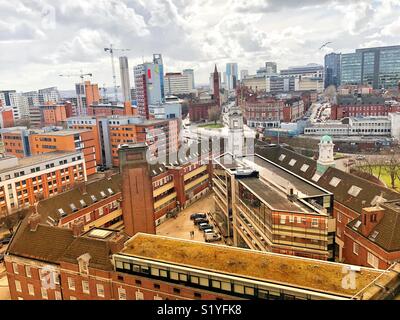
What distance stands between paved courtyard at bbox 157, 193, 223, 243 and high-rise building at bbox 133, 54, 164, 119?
92075 mm

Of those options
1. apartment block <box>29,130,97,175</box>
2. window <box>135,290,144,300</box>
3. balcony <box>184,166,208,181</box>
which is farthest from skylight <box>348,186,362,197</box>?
apartment block <box>29,130,97,175</box>

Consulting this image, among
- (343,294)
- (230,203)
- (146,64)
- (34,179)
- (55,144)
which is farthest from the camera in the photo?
(146,64)

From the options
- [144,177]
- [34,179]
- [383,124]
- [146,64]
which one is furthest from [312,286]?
[146,64]

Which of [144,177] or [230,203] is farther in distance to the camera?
[230,203]

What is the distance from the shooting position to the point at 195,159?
59.6 metres

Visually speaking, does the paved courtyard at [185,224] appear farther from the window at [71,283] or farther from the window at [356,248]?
the window at [71,283]

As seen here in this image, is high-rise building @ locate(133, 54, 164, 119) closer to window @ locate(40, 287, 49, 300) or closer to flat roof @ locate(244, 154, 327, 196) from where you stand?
flat roof @ locate(244, 154, 327, 196)

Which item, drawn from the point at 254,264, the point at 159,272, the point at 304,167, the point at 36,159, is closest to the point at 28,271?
the point at 159,272

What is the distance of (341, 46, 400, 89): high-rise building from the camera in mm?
180750

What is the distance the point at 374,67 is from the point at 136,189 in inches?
7175

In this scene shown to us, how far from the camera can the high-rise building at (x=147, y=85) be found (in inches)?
5793
